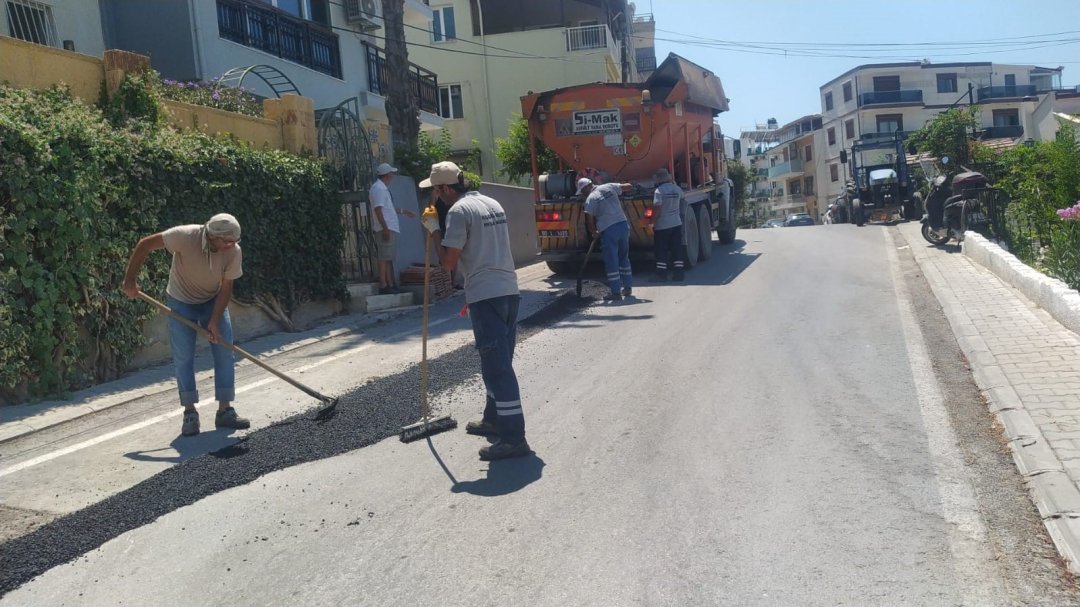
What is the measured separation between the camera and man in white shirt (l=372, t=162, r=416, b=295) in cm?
1231

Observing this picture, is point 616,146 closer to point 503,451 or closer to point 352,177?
point 352,177

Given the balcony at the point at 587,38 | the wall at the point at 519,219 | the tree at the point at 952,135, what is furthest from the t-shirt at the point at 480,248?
the balcony at the point at 587,38

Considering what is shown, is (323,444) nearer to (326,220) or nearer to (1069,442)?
(1069,442)

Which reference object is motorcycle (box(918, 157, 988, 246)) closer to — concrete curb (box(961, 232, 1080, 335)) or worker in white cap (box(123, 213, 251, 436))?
concrete curb (box(961, 232, 1080, 335))

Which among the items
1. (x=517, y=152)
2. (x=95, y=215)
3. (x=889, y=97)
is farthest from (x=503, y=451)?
(x=889, y=97)

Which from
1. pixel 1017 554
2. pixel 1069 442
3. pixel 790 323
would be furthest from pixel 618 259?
pixel 1017 554

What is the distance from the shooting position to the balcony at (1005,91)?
204ft

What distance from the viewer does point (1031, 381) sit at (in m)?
6.51

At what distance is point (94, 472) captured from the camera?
5.68 metres

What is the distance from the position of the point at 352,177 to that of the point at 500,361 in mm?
7882

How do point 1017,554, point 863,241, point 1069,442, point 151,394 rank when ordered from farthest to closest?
point 863,241 → point 151,394 → point 1069,442 → point 1017,554

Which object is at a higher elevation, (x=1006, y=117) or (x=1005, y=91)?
(x=1005, y=91)

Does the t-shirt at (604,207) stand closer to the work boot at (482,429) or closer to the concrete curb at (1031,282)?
the concrete curb at (1031,282)

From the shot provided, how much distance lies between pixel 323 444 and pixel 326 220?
6276 millimetres
